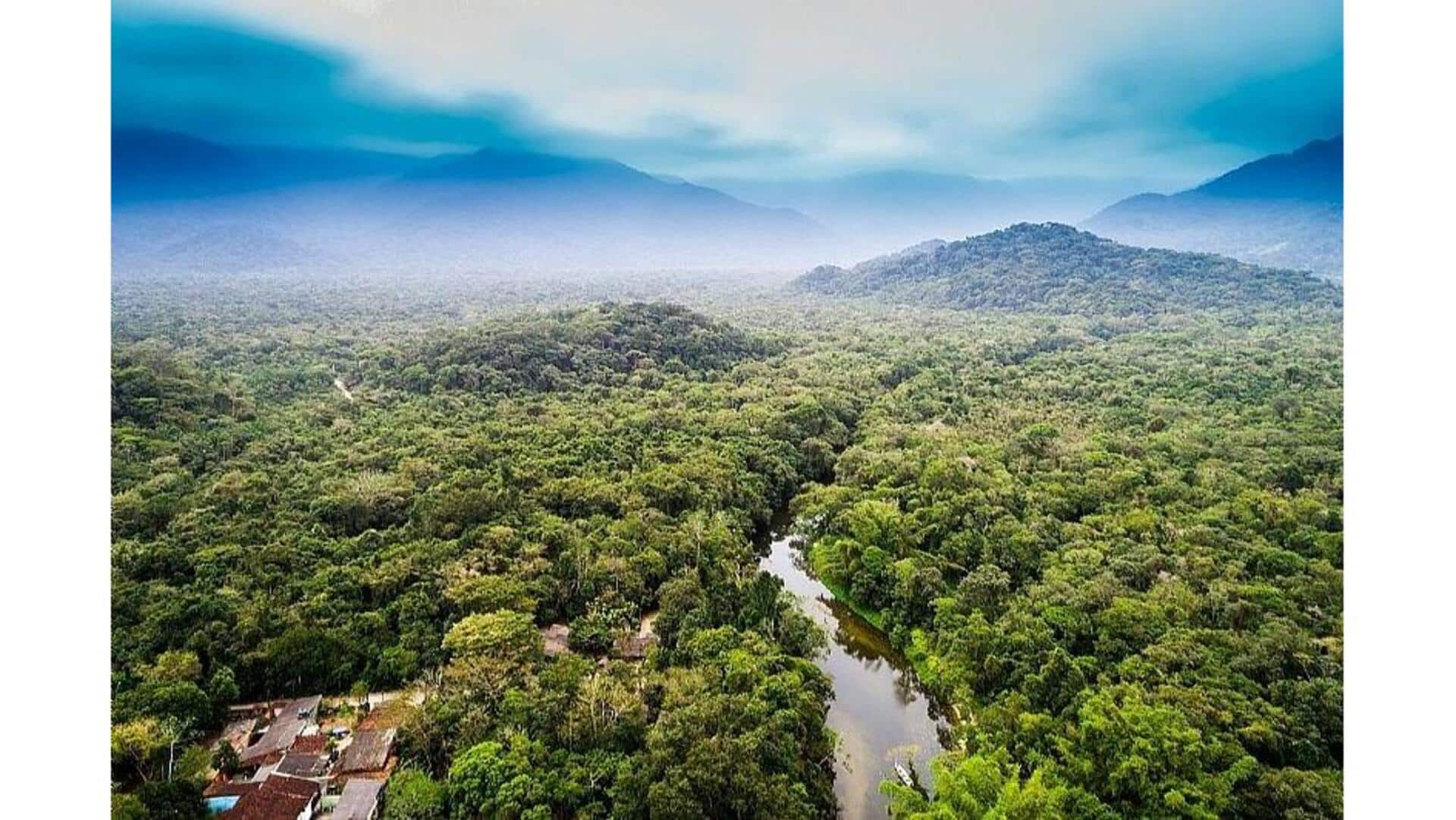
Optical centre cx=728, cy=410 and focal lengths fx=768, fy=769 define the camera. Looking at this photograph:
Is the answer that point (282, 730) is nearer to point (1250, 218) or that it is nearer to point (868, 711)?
point (868, 711)

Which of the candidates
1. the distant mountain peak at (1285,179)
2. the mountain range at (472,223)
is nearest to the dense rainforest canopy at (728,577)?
the distant mountain peak at (1285,179)

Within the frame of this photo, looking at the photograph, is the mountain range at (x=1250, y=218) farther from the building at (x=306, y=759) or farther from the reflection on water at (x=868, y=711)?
the building at (x=306, y=759)

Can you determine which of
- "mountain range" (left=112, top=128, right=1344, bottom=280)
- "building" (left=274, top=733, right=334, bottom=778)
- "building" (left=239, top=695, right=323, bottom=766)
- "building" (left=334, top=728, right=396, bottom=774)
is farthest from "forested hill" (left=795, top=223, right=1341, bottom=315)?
"building" (left=274, top=733, right=334, bottom=778)

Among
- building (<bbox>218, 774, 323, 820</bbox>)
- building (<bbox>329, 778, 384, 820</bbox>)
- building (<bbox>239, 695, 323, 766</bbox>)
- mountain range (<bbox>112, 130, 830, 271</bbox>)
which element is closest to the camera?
building (<bbox>218, 774, 323, 820</bbox>)

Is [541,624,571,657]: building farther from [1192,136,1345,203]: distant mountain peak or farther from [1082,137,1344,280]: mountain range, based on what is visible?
[1082,137,1344,280]: mountain range

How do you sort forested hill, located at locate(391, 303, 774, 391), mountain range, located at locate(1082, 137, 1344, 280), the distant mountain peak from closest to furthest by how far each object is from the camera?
the distant mountain peak < forested hill, located at locate(391, 303, 774, 391) < mountain range, located at locate(1082, 137, 1344, 280)

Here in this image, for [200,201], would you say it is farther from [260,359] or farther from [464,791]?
[464,791]
